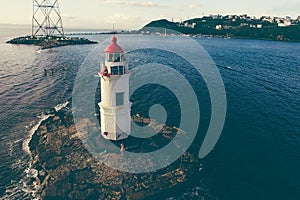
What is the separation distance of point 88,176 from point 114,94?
871cm

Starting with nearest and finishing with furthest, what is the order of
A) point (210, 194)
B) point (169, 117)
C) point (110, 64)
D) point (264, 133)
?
point (210, 194), point (110, 64), point (264, 133), point (169, 117)

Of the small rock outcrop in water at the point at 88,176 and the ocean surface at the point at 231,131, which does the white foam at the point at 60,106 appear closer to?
the ocean surface at the point at 231,131

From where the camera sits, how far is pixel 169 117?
1403 inches

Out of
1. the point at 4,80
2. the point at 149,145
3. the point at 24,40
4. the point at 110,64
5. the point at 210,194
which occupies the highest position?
the point at 24,40

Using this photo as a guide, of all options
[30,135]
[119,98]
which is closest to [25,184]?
[30,135]

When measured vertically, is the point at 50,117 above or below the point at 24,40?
below

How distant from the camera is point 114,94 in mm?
25328

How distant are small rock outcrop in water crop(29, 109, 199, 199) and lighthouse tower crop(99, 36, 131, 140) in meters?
4.01

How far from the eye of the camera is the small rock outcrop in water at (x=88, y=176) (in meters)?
20.8

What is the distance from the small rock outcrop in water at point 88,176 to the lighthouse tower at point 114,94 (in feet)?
13.2

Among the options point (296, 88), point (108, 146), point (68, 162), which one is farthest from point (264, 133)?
point (296, 88)

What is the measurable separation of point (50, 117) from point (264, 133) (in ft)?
103

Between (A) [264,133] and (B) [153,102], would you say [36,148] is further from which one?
(A) [264,133]

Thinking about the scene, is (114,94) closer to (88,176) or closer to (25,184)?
(88,176)
